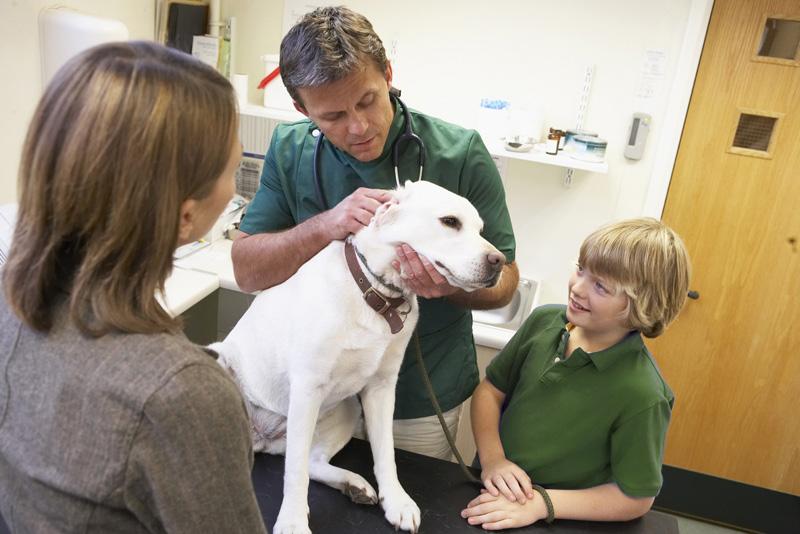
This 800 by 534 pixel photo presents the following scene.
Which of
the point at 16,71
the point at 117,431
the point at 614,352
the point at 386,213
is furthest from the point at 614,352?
the point at 16,71

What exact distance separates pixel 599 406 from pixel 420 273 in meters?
0.45

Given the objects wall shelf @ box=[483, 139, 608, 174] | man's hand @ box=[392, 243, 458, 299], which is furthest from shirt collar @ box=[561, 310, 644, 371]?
wall shelf @ box=[483, 139, 608, 174]

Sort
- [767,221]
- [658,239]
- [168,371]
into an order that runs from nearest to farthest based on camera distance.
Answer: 1. [168,371]
2. [658,239]
3. [767,221]

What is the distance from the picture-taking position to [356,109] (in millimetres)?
1154

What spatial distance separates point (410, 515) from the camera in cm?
106

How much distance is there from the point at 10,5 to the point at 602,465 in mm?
2025

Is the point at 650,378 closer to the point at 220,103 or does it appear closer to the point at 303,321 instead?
the point at 303,321

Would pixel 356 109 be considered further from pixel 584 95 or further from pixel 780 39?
pixel 780 39

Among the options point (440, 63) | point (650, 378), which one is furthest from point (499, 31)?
point (650, 378)

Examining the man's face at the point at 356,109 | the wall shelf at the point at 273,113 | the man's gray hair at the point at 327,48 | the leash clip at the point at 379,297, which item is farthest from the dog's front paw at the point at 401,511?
the wall shelf at the point at 273,113

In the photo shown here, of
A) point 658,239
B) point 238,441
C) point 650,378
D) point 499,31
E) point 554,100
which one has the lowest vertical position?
point 650,378

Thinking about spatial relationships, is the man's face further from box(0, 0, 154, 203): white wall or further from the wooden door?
the wooden door

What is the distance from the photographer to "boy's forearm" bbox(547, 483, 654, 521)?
113cm

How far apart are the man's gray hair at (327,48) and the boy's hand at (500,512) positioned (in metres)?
0.82
